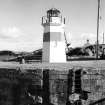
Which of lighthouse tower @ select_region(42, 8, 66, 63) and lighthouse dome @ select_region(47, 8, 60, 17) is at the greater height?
lighthouse dome @ select_region(47, 8, 60, 17)

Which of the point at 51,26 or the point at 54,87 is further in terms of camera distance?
the point at 51,26

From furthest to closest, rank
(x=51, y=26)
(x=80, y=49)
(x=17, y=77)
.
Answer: (x=80, y=49), (x=51, y=26), (x=17, y=77)

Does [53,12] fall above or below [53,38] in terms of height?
above

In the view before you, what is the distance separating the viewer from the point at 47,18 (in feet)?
43.1

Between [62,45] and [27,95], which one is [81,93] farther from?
[62,45]

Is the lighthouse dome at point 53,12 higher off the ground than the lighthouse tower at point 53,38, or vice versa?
→ the lighthouse dome at point 53,12

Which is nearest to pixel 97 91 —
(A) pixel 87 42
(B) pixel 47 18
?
(B) pixel 47 18

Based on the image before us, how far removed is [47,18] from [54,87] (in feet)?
17.5

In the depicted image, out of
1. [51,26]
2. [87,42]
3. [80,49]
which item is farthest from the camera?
[87,42]

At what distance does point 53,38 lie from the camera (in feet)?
42.1

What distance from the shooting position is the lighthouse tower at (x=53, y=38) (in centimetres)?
1281

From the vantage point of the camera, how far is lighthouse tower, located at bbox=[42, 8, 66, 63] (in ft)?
42.0

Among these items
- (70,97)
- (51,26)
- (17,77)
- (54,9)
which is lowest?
(70,97)

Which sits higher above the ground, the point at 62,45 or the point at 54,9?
the point at 54,9
